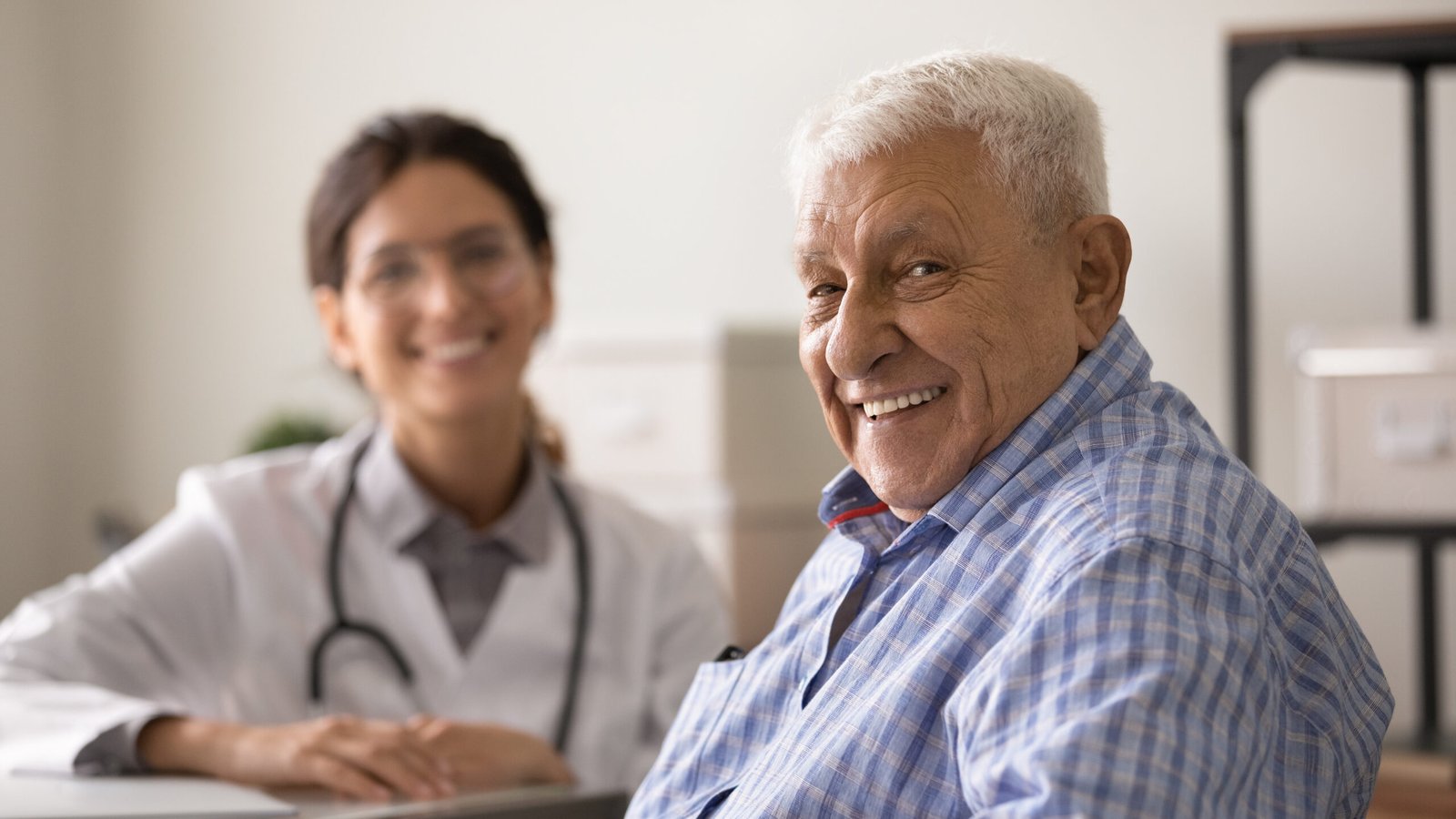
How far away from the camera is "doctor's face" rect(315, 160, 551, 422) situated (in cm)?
172

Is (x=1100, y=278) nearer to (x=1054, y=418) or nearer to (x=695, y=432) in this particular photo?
(x=1054, y=418)

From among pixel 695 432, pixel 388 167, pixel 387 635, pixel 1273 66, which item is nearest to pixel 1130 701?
pixel 387 635

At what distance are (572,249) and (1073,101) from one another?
2.57m

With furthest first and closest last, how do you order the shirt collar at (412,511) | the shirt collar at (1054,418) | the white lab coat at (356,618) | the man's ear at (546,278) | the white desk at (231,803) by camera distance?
the man's ear at (546,278) → the shirt collar at (412,511) → the white lab coat at (356,618) → the white desk at (231,803) → the shirt collar at (1054,418)

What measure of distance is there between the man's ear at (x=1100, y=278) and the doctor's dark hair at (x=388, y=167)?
3.37 feet

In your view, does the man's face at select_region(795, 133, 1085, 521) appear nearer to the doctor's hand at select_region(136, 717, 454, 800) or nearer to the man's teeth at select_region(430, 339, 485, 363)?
the doctor's hand at select_region(136, 717, 454, 800)

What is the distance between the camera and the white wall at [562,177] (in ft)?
8.72

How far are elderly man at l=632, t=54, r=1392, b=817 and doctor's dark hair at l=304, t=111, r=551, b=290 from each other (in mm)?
898

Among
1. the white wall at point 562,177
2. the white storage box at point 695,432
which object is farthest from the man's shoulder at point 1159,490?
the white storage box at point 695,432

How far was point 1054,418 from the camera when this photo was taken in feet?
2.81

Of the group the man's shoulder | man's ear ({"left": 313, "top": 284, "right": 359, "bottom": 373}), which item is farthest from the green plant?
the man's shoulder

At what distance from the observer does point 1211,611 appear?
696 millimetres

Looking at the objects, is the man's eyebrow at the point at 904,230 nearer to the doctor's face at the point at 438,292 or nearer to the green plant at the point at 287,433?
the doctor's face at the point at 438,292

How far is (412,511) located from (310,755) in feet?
1.57
